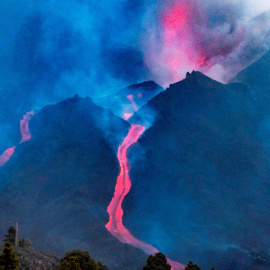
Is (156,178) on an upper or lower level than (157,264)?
upper

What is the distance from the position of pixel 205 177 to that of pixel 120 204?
58.4ft

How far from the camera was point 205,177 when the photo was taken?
5941 cm

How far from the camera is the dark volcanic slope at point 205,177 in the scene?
4709cm

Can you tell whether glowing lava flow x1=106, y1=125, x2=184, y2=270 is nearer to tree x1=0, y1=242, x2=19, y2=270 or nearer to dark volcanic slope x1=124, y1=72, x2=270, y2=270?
dark volcanic slope x1=124, y1=72, x2=270, y2=270

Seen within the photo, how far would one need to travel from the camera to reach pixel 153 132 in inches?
2790

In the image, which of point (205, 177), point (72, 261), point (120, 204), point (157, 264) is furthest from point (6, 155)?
point (72, 261)

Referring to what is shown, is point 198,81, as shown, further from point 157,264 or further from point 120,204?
point 157,264

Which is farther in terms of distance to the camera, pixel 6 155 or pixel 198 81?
pixel 198 81

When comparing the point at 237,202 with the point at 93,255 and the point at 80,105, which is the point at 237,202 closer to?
the point at 93,255

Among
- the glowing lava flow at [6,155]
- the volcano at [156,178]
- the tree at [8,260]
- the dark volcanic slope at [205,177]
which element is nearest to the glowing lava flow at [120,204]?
the volcano at [156,178]

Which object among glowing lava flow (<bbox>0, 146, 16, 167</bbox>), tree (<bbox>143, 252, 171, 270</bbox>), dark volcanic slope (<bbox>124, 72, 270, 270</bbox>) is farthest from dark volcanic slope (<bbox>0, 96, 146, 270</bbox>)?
tree (<bbox>143, 252, 171, 270</bbox>)

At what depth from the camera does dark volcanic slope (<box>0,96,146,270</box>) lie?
150 ft

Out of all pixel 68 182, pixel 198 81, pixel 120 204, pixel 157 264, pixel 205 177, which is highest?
pixel 198 81

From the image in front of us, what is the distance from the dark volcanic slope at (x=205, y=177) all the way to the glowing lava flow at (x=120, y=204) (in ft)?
4.37
